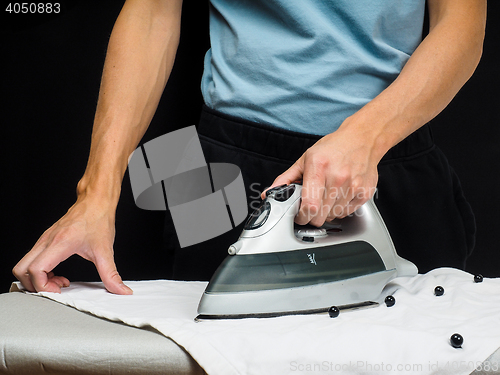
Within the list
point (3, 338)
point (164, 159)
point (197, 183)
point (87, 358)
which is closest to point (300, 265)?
point (87, 358)

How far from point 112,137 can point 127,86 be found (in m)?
0.18

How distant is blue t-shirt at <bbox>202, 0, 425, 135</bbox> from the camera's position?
1222 millimetres

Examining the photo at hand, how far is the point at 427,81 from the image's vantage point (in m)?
1.06

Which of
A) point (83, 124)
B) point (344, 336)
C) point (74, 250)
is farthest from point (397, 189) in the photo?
point (83, 124)

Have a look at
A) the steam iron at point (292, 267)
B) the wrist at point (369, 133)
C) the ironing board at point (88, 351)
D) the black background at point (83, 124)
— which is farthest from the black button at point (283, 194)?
the black background at point (83, 124)

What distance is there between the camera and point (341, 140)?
3.01 ft

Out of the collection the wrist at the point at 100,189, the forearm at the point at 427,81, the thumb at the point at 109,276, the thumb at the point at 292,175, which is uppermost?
the forearm at the point at 427,81

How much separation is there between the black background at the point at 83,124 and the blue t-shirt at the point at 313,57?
2.67 ft

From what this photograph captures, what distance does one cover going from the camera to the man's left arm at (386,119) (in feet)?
2.89

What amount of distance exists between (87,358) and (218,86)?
866 mm

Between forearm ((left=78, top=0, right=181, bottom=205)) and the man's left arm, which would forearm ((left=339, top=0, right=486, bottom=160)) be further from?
forearm ((left=78, top=0, right=181, bottom=205))

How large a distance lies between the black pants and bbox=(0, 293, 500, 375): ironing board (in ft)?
2.11

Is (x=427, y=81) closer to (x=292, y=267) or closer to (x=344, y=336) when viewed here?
(x=292, y=267)

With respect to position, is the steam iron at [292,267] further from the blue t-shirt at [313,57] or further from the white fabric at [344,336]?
the blue t-shirt at [313,57]
